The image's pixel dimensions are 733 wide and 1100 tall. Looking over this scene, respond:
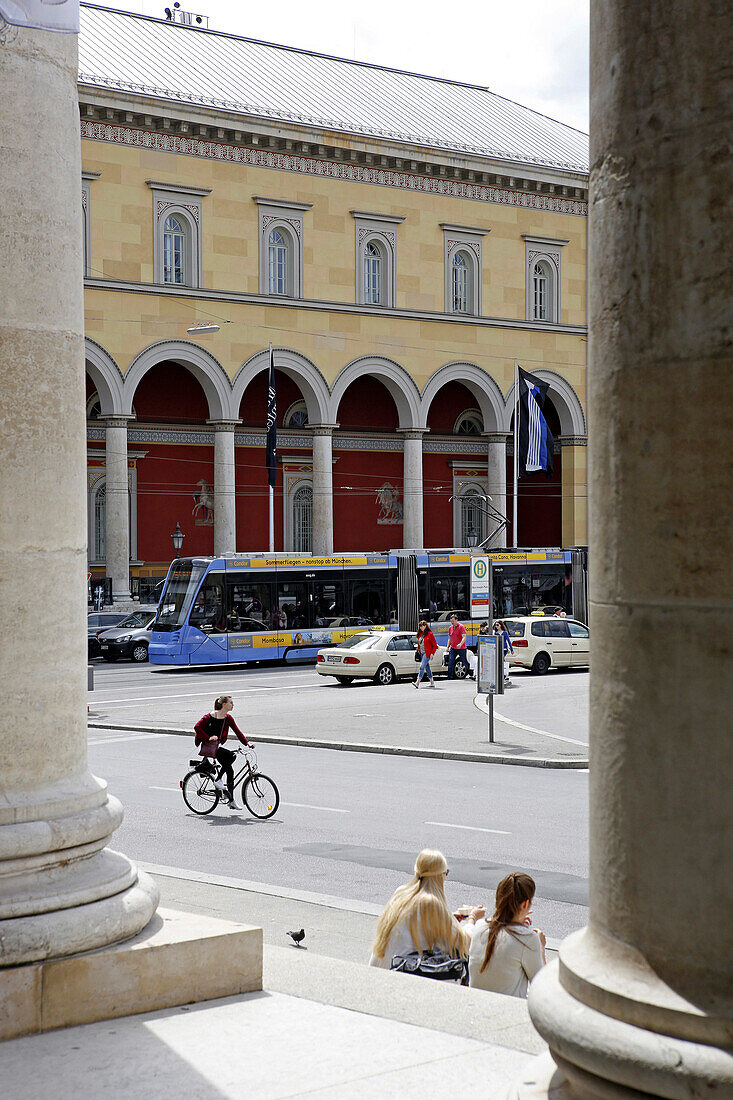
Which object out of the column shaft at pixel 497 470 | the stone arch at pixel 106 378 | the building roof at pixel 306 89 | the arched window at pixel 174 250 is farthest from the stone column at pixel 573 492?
the stone arch at pixel 106 378

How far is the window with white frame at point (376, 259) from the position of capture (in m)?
50.2

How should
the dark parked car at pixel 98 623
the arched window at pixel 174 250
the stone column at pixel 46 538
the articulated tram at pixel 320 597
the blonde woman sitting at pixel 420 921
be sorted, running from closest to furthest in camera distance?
the stone column at pixel 46 538, the blonde woman sitting at pixel 420 921, the articulated tram at pixel 320 597, the dark parked car at pixel 98 623, the arched window at pixel 174 250

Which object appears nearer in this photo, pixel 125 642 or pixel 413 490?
pixel 125 642

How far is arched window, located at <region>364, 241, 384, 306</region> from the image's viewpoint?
167 feet

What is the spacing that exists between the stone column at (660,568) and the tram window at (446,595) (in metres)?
37.7

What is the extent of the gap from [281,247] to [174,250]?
4.33 meters

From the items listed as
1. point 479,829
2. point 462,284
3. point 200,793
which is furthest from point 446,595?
point 479,829

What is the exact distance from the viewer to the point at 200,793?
15.1 meters

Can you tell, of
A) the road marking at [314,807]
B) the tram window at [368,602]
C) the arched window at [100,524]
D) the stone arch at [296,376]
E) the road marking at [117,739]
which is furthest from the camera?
the arched window at [100,524]

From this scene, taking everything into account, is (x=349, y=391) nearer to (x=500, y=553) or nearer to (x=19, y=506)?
(x=500, y=553)

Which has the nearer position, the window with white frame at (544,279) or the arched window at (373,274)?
the arched window at (373,274)

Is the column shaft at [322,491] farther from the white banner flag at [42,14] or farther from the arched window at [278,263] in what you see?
the white banner flag at [42,14]

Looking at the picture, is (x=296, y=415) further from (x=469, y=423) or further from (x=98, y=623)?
(x=98, y=623)

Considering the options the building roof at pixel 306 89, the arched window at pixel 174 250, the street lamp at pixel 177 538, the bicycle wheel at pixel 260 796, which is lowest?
the bicycle wheel at pixel 260 796
